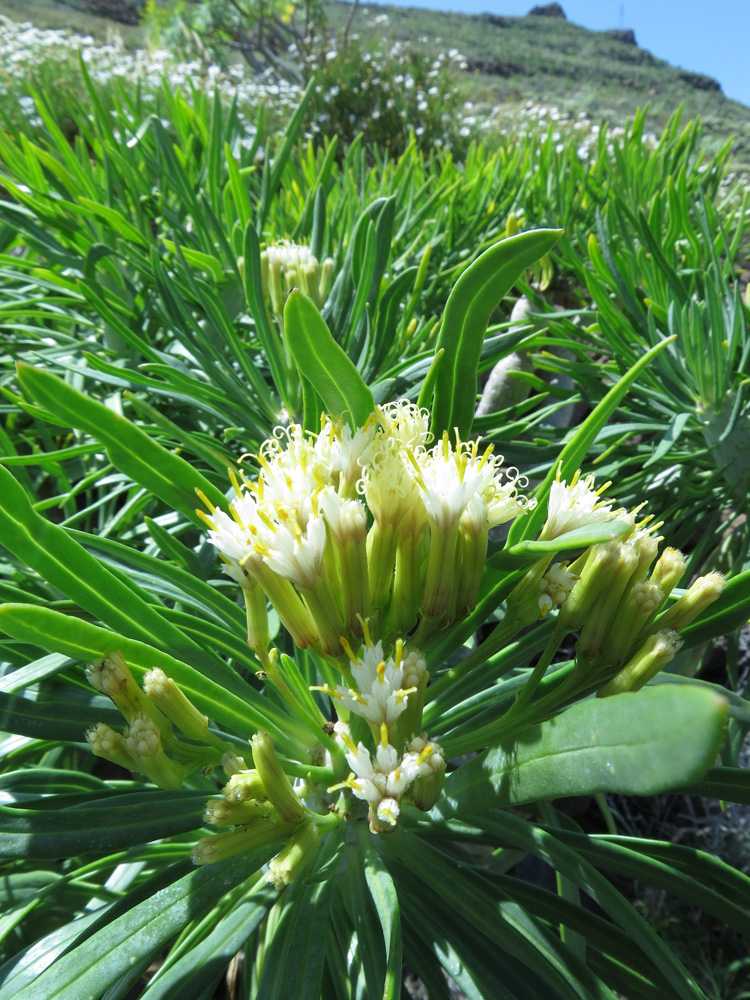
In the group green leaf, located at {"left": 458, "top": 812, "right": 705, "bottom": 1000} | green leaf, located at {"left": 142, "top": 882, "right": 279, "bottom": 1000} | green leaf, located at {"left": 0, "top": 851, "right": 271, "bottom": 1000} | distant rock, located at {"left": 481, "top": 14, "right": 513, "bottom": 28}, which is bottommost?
green leaf, located at {"left": 142, "top": 882, "right": 279, "bottom": 1000}

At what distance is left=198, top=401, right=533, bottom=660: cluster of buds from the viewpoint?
0.42 metres

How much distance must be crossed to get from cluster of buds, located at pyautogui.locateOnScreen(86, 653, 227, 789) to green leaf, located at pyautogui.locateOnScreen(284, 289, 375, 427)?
0.23 meters

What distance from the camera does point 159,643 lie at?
451 millimetres

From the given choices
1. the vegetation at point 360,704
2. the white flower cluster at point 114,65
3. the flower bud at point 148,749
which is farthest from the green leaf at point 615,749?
the white flower cluster at point 114,65

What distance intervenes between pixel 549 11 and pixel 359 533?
40777 millimetres

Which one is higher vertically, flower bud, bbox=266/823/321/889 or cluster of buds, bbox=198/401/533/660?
cluster of buds, bbox=198/401/533/660

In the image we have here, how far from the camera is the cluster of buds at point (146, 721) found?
1.31ft

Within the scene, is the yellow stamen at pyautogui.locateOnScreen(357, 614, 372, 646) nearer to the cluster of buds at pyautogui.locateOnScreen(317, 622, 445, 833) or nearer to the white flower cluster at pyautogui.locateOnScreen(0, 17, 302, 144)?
the cluster of buds at pyautogui.locateOnScreen(317, 622, 445, 833)

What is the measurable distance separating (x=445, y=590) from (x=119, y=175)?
970mm

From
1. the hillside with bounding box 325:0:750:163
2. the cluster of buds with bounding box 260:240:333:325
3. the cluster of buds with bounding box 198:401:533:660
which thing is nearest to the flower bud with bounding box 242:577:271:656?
the cluster of buds with bounding box 198:401:533:660

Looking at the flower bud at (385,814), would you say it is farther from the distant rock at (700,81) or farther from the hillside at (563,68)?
the distant rock at (700,81)

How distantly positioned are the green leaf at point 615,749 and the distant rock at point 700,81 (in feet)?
92.9

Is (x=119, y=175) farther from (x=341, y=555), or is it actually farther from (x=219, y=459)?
(x=341, y=555)

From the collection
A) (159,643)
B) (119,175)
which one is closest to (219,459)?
(159,643)
